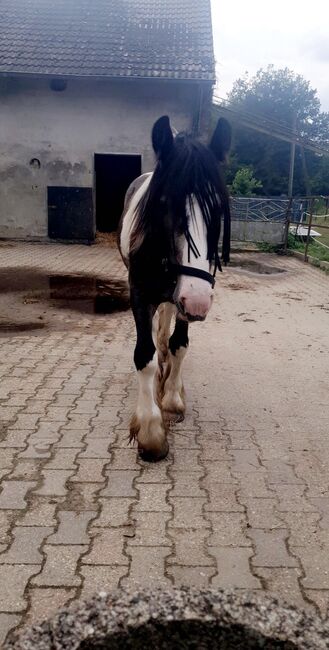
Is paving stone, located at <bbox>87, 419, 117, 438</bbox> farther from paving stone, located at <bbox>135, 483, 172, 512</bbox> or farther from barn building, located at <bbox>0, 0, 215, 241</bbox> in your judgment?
barn building, located at <bbox>0, 0, 215, 241</bbox>

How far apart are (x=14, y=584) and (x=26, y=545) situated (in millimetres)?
265

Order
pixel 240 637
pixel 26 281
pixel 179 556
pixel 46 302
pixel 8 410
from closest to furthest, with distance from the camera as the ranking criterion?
pixel 240 637
pixel 179 556
pixel 8 410
pixel 46 302
pixel 26 281

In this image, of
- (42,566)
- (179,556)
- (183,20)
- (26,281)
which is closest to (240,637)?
(179,556)

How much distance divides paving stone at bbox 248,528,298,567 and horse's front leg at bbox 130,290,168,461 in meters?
0.85

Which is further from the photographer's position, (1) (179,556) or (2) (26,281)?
(2) (26,281)

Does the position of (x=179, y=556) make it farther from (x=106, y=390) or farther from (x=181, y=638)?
(x=106, y=390)

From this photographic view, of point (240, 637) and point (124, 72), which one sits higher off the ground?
point (124, 72)

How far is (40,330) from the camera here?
639cm

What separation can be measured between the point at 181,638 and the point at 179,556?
3.16 feet

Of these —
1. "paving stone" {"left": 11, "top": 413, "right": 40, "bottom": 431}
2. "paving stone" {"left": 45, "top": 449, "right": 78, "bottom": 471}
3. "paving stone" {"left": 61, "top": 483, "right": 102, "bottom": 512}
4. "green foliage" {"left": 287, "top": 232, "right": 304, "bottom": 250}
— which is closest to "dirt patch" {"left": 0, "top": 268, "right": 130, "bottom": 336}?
"paving stone" {"left": 11, "top": 413, "right": 40, "bottom": 431}

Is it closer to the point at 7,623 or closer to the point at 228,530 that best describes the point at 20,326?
the point at 228,530

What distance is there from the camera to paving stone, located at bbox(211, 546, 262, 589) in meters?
2.14

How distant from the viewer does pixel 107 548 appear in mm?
2357

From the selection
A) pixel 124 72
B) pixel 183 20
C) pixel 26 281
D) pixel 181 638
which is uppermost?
pixel 183 20
